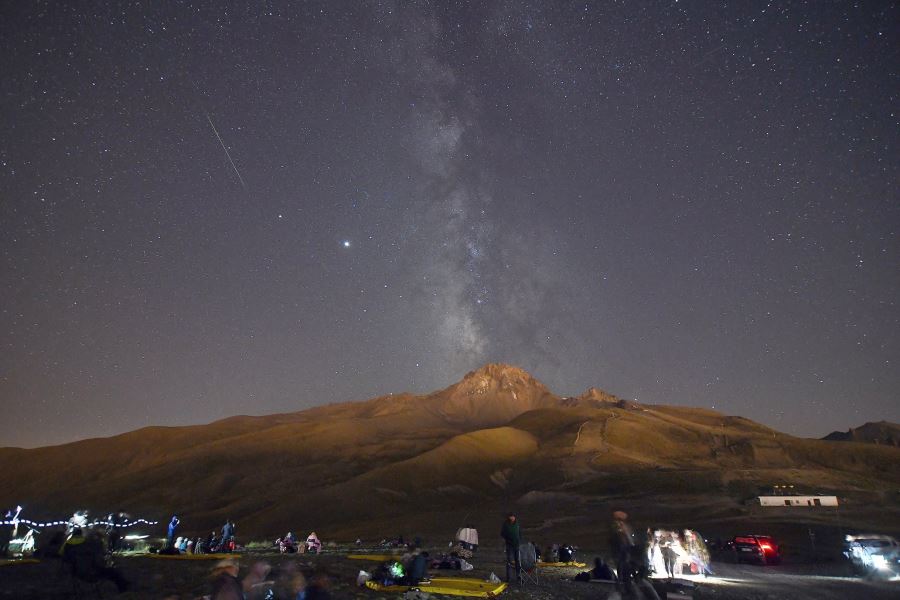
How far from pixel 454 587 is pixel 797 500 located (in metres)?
47.7

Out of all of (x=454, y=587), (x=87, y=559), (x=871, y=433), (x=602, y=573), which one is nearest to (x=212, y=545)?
(x=87, y=559)

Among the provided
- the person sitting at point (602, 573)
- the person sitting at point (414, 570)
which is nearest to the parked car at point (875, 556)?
the person sitting at point (602, 573)

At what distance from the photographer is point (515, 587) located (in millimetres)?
16453

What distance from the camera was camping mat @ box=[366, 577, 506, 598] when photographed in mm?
14766

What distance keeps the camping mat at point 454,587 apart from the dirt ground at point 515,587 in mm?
396

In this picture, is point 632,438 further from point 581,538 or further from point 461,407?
point 461,407

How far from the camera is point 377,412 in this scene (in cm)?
17650

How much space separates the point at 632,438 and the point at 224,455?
74.5 metres

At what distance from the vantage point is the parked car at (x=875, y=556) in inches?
763

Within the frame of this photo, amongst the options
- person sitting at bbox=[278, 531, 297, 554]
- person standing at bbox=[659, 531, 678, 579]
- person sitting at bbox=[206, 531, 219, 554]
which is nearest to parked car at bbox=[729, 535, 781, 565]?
person standing at bbox=[659, 531, 678, 579]

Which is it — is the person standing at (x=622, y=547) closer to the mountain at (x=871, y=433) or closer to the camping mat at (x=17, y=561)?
the camping mat at (x=17, y=561)

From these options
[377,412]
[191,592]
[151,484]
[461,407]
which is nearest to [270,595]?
[191,592]

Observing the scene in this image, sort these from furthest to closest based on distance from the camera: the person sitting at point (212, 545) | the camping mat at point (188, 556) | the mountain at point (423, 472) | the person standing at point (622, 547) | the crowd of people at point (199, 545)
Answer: the mountain at point (423, 472)
the person sitting at point (212, 545)
the crowd of people at point (199, 545)
the camping mat at point (188, 556)
the person standing at point (622, 547)

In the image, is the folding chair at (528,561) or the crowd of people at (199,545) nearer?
the folding chair at (528,561)
